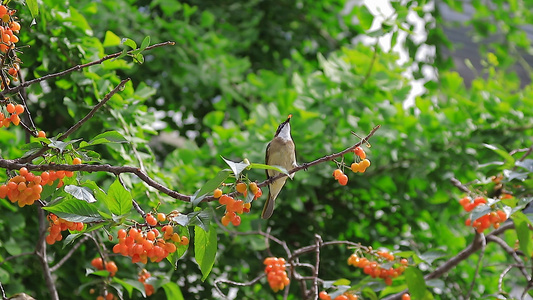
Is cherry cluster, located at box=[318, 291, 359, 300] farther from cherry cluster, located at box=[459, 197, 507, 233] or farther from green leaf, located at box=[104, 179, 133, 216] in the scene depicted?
green leaf, located at box=[104, 179, 133, 216]

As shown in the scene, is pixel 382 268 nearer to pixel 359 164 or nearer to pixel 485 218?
pixel 485 218

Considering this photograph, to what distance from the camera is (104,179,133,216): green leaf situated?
1.40m

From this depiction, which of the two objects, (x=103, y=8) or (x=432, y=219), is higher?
(x=103, y=8)

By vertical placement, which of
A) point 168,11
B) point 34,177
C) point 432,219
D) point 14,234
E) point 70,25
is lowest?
point 432,219

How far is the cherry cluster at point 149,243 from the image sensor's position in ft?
4.54

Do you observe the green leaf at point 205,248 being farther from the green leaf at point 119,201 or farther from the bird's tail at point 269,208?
the bird's tail at point 269,208

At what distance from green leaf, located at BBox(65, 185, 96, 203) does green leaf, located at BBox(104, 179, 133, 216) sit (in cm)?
4

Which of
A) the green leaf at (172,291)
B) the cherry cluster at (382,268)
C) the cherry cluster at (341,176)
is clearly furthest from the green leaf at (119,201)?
the cherry cluster at (382,268)

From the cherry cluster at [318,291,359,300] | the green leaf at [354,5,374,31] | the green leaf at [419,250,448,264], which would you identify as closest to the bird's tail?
the cherry cluster at [318,291,359,300]

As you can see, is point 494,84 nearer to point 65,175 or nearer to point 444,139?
point 444,139

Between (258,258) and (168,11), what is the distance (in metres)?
1.43

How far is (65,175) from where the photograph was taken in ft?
4.82

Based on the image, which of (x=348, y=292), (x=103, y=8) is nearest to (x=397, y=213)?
(x=348, y=292)

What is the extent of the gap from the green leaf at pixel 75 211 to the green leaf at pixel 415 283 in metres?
1.11
